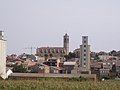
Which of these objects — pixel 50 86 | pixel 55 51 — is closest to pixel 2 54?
pixel 50 86

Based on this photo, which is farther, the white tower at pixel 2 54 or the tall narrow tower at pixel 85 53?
the tall narrow tower at pixel 85 53

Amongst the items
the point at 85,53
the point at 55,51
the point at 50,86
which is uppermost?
the point at 55,51

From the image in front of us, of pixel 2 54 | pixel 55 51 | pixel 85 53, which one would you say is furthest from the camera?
pixel 55 51

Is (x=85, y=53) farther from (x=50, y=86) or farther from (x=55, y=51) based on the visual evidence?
(x=55, y=51)

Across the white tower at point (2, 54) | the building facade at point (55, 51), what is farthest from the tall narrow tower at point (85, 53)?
the building facade at point (55, 51)

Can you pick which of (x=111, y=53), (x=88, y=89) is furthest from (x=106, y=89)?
(x=111, y=53)

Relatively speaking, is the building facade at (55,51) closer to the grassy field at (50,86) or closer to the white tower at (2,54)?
the white tower at (2,54)

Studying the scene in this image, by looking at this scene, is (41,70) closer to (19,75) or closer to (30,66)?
(30,66)

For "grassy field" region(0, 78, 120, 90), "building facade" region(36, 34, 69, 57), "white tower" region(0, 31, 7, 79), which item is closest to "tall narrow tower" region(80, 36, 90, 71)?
"white tower" region(0, 31, 7, 79)

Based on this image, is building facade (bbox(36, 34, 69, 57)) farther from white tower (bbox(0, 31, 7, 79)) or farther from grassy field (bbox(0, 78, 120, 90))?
grassy field (bbox(0, 78, 120, 90))

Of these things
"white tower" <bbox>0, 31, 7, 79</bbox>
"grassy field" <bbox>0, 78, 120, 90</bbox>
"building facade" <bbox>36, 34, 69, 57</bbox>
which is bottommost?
"grassy field" <bbox>0, 78, 120, 90</bbox>

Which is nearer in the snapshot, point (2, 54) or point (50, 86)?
point (50, 86)

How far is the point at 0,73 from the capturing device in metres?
51.8

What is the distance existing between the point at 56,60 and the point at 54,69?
1712cm
